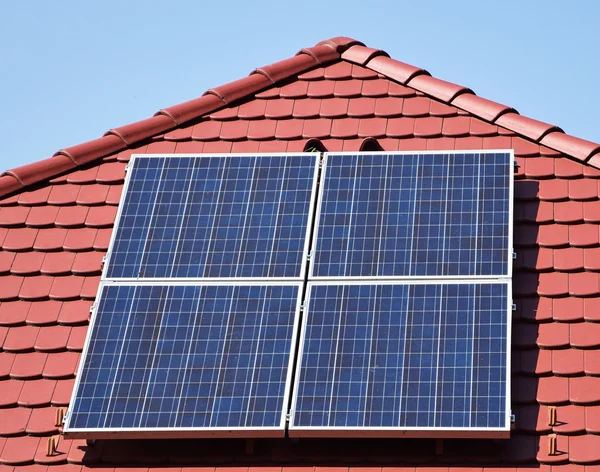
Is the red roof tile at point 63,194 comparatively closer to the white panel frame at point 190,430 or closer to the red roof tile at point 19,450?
the white panel frame at point 190,430

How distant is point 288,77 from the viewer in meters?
15.7

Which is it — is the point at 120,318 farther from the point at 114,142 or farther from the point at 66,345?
the point at 114,142

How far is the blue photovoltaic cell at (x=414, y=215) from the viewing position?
1284cm

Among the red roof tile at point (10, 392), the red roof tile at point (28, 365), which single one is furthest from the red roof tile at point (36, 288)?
the red roof tile at point (10, 392)

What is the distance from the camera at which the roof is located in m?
11.9

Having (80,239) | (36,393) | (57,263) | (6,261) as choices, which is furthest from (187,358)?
(6,261)

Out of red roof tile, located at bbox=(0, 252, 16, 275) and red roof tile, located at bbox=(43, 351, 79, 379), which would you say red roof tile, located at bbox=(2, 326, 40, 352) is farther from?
red roof tile, located at bbox=(0, 252, 16, 275)

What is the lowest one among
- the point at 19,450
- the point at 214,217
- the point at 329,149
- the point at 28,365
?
the point at 19,450

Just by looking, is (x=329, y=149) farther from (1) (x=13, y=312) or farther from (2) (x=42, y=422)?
(2) (x=42, y=422)

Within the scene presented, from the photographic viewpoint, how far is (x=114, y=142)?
15164mm

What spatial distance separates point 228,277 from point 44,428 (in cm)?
203

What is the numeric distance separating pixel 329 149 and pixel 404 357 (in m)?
3.12

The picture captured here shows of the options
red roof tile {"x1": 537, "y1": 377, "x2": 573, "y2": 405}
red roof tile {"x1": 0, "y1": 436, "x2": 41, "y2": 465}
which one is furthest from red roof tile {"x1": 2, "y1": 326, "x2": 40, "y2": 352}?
red roof tile {"x1": 537, "y1": 377, "x2": 573, "y2": 405}

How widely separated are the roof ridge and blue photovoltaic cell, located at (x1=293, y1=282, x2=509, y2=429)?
240 centimetres
